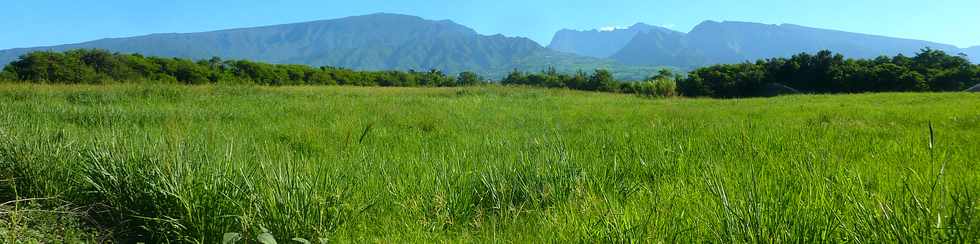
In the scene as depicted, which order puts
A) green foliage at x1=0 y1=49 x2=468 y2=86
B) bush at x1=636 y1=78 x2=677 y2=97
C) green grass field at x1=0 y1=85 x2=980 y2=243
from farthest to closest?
green foliage at x1=0 y1=49 x2=468 y2=86
bush at x1=636 y1=78 x2=677 y2=97
green grass field at x1=0 y1=85 x2=980 y2=243

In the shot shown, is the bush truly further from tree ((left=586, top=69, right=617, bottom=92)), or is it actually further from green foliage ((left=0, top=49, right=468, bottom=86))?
tree ((left=586, top=69, right=617, bottom=92))

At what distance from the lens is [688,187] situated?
2.28 meters

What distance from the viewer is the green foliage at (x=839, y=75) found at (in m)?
40.4

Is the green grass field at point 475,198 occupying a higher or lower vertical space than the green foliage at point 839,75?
lower

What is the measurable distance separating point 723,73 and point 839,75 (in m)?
10.4

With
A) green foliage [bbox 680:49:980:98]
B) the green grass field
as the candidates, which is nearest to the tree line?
green foliage [bbox 680:49:980:98]

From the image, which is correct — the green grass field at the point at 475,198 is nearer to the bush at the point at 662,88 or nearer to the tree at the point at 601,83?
the bush at the point at 662,88

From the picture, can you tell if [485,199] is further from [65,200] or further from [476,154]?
[65,200]

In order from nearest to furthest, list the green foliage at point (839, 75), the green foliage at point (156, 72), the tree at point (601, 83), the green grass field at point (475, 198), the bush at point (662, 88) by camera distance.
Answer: the green grass field at point (475, 198) → the bush at point (662, 88) → the green foliage at point (839, 75) → the green foliage at point (156, 72) → the tree at point (601, 83)

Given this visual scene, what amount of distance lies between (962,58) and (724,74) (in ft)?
67.8

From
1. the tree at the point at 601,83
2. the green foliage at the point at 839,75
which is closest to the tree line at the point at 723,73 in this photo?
the green foliage at the point at 839,75

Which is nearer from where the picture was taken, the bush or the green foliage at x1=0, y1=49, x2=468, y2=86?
the bush

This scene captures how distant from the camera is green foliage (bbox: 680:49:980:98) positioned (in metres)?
40.4

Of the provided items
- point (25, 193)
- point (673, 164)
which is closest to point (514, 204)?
point (673, 164)
